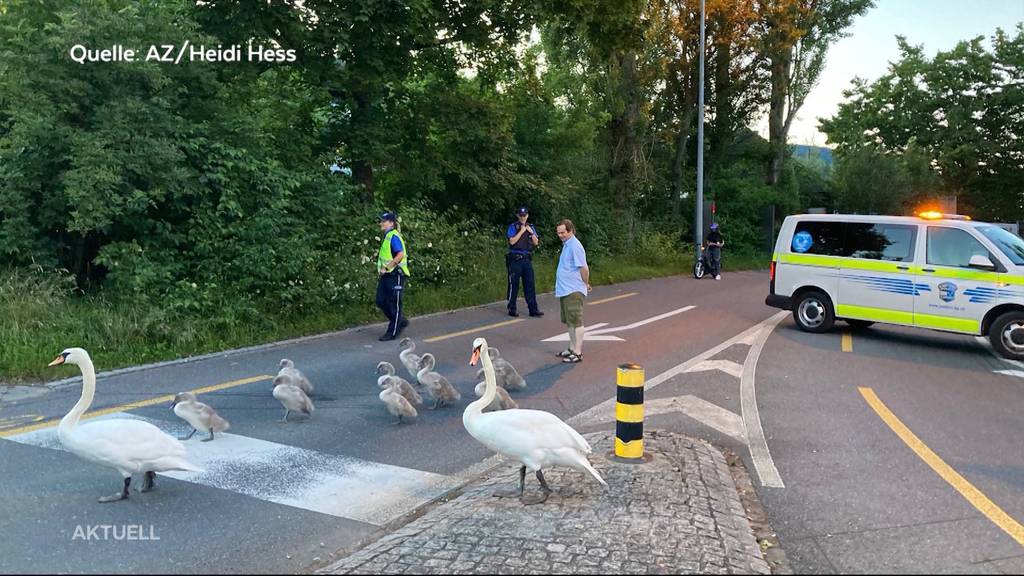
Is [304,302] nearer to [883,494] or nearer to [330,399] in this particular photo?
[330,399]

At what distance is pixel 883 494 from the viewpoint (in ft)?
18.4

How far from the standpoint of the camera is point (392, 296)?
1187 centimetres

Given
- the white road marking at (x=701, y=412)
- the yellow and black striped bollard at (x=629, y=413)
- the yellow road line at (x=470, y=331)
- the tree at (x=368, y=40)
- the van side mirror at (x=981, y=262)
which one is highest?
the tree at (x=368, y=40)

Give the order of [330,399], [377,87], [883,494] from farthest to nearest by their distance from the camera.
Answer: [377,87], [330,399], [883,494]

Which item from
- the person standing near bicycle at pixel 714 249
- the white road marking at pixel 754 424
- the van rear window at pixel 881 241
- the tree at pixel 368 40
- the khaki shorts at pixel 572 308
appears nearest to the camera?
the white road marking at pixel 754 424

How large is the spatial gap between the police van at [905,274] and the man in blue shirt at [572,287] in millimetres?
5208

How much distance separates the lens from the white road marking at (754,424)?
6.07 meters

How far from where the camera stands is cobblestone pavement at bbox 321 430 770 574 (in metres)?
4.21

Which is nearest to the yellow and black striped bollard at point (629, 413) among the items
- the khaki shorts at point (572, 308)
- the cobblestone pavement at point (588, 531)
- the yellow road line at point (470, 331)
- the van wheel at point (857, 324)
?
the cobblestone pavement at point (588, 531)

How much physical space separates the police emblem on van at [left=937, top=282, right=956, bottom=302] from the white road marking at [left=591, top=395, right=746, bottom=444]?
5663 mm

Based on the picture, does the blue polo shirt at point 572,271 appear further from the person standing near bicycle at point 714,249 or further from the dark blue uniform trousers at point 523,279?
the person standing near bicycle at point 714,249

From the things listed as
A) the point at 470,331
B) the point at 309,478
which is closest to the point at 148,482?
the point at 309,478

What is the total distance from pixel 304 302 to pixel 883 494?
9.40 metres

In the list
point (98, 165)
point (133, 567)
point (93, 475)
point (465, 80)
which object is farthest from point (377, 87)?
point (133, 567)
